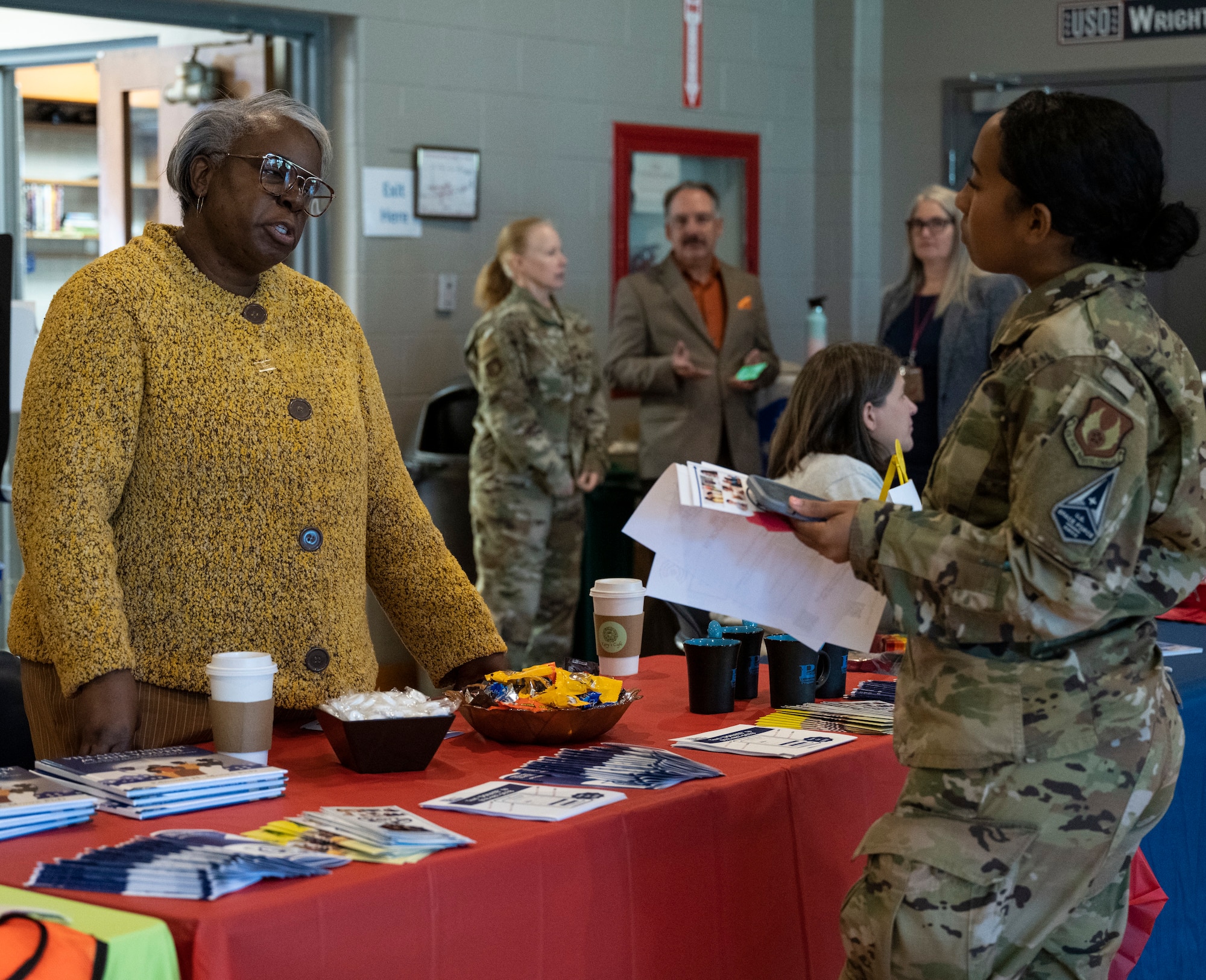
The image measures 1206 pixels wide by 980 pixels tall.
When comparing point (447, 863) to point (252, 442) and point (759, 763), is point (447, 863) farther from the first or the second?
point (252, 442)

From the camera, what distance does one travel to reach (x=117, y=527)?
1.92m

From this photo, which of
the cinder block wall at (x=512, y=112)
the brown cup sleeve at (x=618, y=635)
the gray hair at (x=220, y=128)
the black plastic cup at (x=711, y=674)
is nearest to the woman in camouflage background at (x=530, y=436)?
the cinder block wall at (x=512, y=112)

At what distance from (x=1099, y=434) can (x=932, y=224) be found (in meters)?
3.47

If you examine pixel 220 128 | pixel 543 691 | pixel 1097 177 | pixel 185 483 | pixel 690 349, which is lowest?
pixel 543 691

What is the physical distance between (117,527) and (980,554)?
1.11 m

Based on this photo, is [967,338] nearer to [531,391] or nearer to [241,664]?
[531,391]

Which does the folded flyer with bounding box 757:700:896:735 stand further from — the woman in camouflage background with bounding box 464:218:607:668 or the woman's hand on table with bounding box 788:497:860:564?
the woman in camouflage background with bounding box 464:218:607:668

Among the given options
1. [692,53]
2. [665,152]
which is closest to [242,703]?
[665,152]

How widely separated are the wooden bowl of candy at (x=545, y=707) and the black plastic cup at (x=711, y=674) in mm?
194

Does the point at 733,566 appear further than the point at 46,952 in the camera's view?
Yes

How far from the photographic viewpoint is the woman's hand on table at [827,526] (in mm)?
1560

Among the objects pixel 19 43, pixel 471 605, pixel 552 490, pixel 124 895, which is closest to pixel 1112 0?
pixel 552 490

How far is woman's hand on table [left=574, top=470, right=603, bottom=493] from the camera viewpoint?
5.12 m

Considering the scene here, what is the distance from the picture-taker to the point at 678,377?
521cm
